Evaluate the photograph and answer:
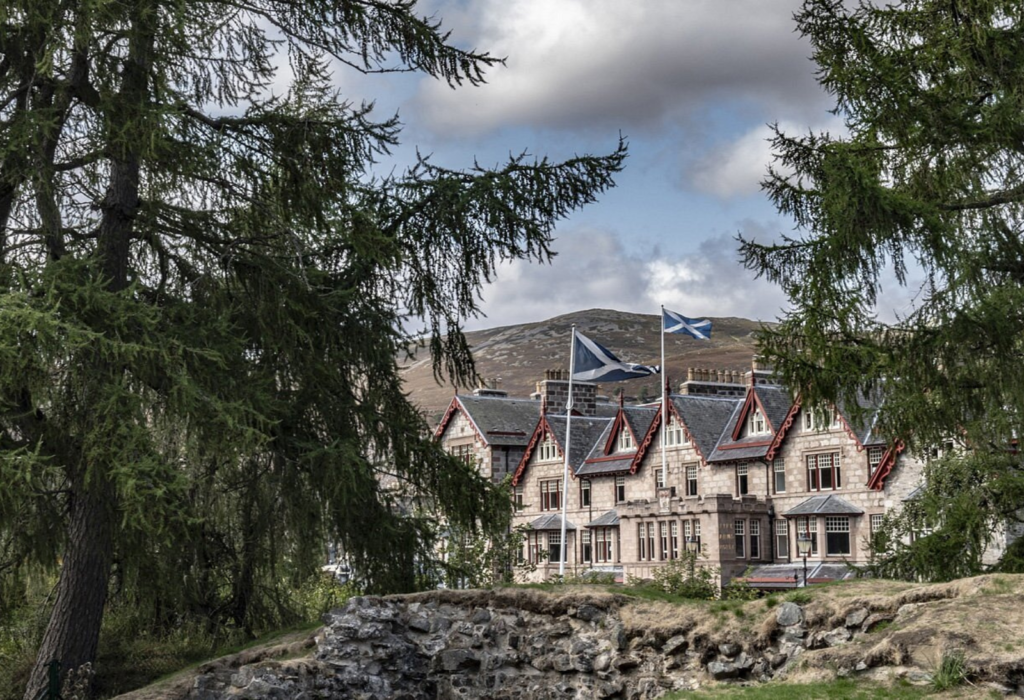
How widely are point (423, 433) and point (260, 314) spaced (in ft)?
9.21

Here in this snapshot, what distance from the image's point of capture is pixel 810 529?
44.3 m

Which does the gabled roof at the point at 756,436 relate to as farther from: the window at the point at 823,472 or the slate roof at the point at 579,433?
the slate roof at the point at 579,433

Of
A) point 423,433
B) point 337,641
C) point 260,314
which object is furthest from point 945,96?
point 337,641

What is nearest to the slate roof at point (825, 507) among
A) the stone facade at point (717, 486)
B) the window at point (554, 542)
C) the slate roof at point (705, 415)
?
the stone facade at point (717, 486)

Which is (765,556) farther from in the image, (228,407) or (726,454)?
(228,407)

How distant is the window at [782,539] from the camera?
150 ft

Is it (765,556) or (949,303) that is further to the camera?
(765,556)

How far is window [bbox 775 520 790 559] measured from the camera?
4572 cm

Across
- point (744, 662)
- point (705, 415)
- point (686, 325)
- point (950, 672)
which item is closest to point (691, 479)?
point (705, 415)

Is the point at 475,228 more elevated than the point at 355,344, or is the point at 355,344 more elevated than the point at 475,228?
the point at 475,228

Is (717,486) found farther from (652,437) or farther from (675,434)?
(652,437)

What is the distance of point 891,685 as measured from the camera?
961 centimetres

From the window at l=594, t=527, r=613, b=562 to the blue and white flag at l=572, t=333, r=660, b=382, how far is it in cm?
1469

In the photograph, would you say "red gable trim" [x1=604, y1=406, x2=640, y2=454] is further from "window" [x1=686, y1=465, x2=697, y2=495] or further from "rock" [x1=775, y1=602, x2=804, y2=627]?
"rock" [x1=775, y1=602, x2=804, y2=627]
